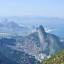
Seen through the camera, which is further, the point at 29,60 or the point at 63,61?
the point at 29,60

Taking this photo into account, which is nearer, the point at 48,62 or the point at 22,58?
the point at 48,62

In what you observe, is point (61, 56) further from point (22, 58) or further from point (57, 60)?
point (22, 58)

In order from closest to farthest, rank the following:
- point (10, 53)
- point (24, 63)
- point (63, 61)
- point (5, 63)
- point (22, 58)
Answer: point (63, 61) → point (5, 63) → point (24, 63) → point (22, 58) → point (10, 53)

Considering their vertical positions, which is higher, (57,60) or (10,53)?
(10,53)

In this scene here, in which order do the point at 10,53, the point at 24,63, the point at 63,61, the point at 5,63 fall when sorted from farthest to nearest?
the point at 10,53
the point at 24,63
the point at 5,63
the point at 63,61

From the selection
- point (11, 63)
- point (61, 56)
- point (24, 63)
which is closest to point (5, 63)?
point (11, 63)

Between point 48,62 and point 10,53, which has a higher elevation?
point 10,53

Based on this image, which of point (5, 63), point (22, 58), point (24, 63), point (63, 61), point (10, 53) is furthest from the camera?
point (10, 53)

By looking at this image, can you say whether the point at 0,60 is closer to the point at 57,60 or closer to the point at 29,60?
the point at 29,60

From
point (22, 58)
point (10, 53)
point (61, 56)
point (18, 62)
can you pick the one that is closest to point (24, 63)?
point (18, 62)
